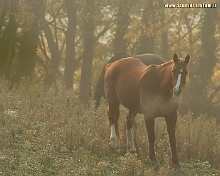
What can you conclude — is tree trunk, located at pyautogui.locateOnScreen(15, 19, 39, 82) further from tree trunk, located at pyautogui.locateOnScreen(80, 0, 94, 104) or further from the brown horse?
the brown horse

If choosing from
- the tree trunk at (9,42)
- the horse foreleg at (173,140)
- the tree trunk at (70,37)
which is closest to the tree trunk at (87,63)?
the tree trunk at (70,37)

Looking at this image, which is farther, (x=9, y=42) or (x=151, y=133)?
(x=9, y=42)

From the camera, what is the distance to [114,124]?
33.9ft

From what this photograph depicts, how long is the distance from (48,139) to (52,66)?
19.7 metres

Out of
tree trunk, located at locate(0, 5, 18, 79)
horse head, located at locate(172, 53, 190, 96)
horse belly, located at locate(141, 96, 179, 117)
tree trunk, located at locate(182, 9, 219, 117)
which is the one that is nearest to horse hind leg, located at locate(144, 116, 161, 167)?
horse belly, located at locate(141, 96, 179, 117)

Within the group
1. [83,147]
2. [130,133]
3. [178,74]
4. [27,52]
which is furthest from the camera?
[27,52]

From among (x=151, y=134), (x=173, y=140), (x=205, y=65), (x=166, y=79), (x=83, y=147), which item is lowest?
(x=83, y=147)

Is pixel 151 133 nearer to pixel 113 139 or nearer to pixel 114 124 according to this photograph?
pixel 113 139

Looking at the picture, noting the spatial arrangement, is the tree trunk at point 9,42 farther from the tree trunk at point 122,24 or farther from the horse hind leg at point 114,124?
the horse hind leg at point 114,124

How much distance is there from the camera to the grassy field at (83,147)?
26.0ft

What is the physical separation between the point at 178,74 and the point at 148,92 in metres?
1.15

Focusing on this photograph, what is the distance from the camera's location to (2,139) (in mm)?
9289

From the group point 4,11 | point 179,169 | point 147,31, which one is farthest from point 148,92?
point 147,31

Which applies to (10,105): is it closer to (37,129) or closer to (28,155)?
(37,129)
